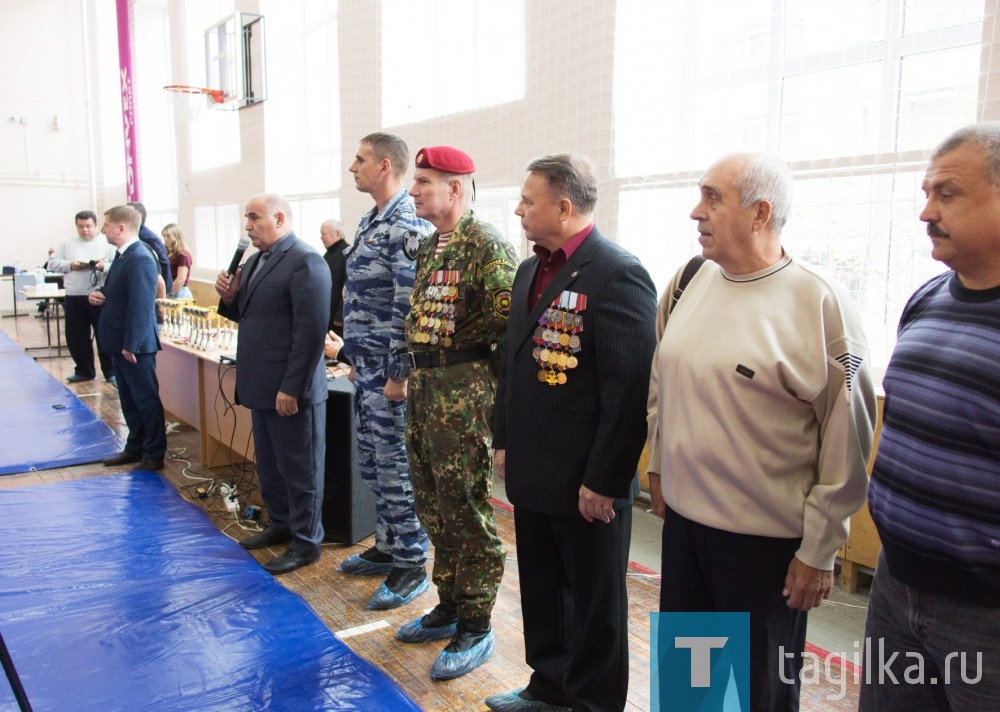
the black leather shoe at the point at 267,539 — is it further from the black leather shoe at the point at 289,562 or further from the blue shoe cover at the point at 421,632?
the blue shoe cover at the point at 421,632

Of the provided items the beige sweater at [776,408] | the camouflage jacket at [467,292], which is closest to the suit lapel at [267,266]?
the camouflage jacket at [467,292]

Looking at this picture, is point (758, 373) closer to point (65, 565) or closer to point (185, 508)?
point (65, 565)

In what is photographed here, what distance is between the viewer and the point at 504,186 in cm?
474

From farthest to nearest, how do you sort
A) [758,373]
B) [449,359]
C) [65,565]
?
[65,565], [449,359], [758,373]

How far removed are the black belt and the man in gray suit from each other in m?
0.83

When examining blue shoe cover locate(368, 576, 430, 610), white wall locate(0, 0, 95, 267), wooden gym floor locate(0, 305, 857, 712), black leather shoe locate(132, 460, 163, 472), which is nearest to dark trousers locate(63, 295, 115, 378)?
black leather shoe locate(132, 460, 163, 472)

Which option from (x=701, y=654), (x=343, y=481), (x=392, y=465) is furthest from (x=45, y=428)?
(x=701, y=654)

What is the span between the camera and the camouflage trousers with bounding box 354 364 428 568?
2826 millimetres

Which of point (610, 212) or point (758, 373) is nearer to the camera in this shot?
point (758, 373)

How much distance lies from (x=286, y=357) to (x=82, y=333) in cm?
515

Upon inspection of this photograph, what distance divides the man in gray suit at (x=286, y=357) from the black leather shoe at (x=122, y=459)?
1.84 metres

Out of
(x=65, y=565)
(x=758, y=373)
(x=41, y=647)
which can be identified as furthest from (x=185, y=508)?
(x=758, y=373)

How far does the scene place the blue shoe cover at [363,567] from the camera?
3.14 metres

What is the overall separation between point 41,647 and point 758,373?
244 cm
